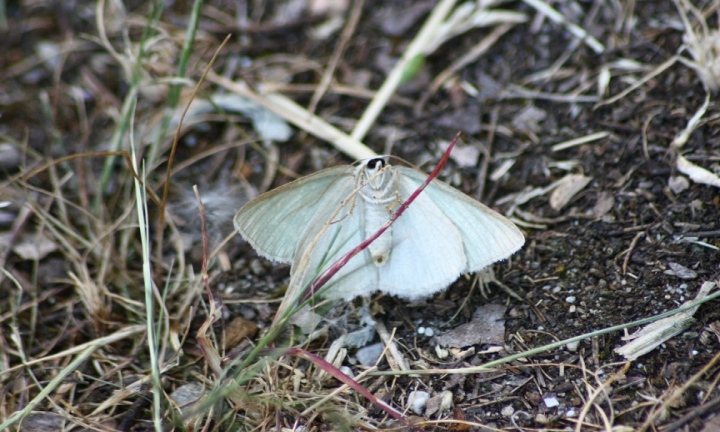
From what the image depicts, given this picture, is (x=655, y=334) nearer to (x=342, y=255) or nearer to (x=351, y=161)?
(x=342, y=255)

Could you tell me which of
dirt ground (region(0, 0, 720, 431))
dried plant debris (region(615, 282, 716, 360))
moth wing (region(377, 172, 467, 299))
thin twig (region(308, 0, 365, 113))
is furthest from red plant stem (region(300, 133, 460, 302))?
thin twig (region(308, 0, 365, 113))

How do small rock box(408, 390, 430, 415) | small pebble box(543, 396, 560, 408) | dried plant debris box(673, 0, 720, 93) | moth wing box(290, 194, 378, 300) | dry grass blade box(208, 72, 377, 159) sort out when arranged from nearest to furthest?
small pebble box(543, 396, 560, 408), small rock box(408, 390, 430, 415), moth wing box(290, 194, 378, 300), dried plant debris box(673, 0, 720, 93), dry grass blade box(208, 72, 377, 159)

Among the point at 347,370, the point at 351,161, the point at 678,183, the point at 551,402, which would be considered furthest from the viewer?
the point at 351,161

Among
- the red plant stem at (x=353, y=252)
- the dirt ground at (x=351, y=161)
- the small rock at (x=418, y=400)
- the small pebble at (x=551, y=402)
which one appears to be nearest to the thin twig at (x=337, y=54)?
the dirt ground at (x=351, y=161)

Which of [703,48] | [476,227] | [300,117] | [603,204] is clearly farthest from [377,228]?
[703,48]

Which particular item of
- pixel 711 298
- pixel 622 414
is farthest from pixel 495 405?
pixel 711 298

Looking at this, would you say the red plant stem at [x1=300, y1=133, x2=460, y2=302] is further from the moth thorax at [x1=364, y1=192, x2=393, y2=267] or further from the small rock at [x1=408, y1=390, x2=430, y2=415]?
the small rock at [x1=408, y1=390, x2=430, y2=415]

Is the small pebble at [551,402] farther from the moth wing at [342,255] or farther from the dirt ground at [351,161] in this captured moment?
the moth wing at [342,255]

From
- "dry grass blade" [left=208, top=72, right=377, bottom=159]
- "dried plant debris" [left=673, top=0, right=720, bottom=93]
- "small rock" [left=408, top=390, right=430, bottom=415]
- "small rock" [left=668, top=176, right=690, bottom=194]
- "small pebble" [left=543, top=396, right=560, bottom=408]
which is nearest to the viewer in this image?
"small pebble" [left=543, top=396, right=560, bottom=408]

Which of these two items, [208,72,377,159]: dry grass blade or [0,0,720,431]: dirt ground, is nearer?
[0,0,720,431]: dirt ground
